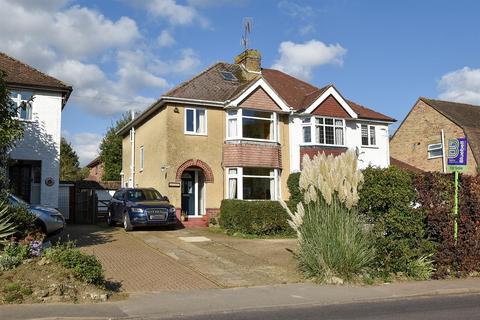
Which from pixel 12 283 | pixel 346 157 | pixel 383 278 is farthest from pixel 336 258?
pixel 12 283

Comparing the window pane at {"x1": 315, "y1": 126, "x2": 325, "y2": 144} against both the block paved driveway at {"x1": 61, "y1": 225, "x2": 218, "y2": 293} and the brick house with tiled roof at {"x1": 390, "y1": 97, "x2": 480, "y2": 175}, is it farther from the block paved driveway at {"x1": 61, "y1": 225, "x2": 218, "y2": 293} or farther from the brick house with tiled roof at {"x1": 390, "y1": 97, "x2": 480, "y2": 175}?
the block paved driveway at {"x1": 61, "y1": 225, "x2": 218, "y2": 293}

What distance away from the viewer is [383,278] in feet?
39.7

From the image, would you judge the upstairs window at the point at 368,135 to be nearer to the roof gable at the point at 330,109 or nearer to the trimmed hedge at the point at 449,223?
the roof gable at the point at 330,109

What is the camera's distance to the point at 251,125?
24.0 metres

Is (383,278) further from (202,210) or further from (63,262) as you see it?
(202,210)

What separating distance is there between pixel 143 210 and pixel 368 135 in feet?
47.3

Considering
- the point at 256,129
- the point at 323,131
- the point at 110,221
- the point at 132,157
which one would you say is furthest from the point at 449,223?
the point at 132,157

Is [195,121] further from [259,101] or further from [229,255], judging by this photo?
[229,255]

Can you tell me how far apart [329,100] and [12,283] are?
1945 centimetres

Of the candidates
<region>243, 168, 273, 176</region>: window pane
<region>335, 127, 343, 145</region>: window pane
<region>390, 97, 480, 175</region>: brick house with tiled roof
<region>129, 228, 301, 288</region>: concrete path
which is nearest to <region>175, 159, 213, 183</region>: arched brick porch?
<region>243, 168, 273, 176</region>: window pane

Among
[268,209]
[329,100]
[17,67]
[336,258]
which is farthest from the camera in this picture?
[329,100]

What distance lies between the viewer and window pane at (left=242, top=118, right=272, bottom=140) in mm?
23766

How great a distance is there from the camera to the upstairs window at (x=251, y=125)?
23.4 metres

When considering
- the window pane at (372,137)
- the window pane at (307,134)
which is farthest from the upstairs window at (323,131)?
the window pane at (372,137)
